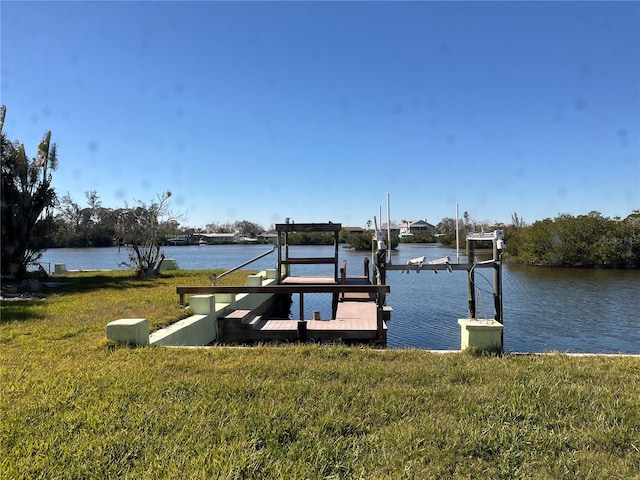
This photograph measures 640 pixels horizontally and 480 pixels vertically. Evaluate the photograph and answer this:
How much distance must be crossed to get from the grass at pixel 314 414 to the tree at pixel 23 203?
11.0 m

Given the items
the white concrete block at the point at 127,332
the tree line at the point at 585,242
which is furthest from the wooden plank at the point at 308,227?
the tree line at the point at 585,242

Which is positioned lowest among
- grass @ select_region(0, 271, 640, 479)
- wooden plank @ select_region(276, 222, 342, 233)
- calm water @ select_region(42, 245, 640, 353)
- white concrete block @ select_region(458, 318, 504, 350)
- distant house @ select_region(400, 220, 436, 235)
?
calm water @ select_region(42, 245, 640, 353)

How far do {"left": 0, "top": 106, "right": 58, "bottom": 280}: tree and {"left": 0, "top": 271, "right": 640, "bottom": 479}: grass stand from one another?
1096 cm

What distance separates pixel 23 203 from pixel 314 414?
1500 centimetres

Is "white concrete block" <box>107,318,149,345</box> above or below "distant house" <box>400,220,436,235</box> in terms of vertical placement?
below

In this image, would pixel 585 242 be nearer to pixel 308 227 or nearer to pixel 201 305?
pixel 308 227

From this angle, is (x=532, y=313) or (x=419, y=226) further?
(x=419, y=226)

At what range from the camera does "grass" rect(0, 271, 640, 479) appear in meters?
2.68

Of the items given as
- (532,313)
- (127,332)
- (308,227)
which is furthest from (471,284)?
(308,227)

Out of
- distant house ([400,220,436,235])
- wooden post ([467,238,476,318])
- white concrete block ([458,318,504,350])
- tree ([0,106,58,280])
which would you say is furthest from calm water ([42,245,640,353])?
distant house ([400,220,436,235])

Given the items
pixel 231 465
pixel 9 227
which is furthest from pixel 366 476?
pixel 9 227

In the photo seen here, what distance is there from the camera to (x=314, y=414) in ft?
11.1

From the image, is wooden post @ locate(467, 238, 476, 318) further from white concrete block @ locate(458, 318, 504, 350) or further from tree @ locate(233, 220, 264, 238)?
tree @ locate(233, 220, 264, 238)

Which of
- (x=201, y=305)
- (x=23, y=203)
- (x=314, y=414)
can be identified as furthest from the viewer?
(x=23, y=203)
